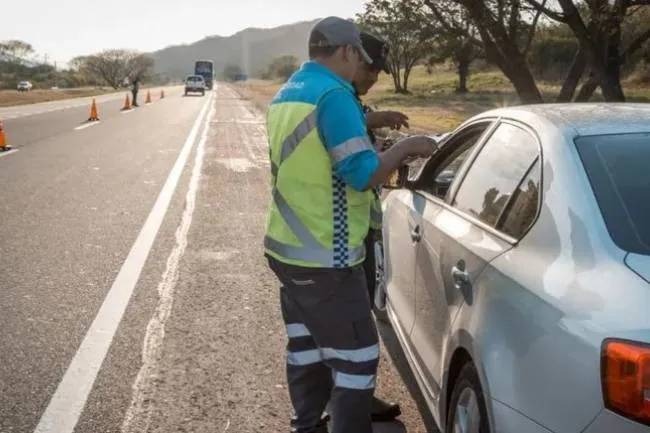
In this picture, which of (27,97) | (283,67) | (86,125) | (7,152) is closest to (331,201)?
(7,152)

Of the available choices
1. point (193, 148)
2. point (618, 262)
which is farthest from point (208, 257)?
point (193, 148)

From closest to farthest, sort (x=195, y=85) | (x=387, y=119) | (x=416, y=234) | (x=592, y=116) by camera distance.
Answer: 1. (x=592, y=116)
2. (x=416, y=234)
3. (x=387, y=119)
4. (x=195, y=85)

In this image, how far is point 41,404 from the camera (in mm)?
3824

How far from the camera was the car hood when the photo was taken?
209 cm

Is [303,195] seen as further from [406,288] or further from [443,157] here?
[443,157]

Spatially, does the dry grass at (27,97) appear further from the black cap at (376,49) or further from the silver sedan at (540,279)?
the silver sedan at (540,279)

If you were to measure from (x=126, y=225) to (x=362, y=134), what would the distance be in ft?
20.1

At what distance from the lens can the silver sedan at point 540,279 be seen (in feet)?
6.45

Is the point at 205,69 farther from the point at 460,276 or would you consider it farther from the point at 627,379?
the point at 627,379

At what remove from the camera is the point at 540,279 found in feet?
7.61

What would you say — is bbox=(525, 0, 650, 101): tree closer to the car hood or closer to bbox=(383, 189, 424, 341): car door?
bbox=(383, 189, 424, 341): car door

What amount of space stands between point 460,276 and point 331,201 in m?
0.56

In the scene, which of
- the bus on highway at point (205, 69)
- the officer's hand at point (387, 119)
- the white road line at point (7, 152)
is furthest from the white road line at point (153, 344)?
the bus on highway at point (205, 69)

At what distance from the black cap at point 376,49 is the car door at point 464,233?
598 millimetres
